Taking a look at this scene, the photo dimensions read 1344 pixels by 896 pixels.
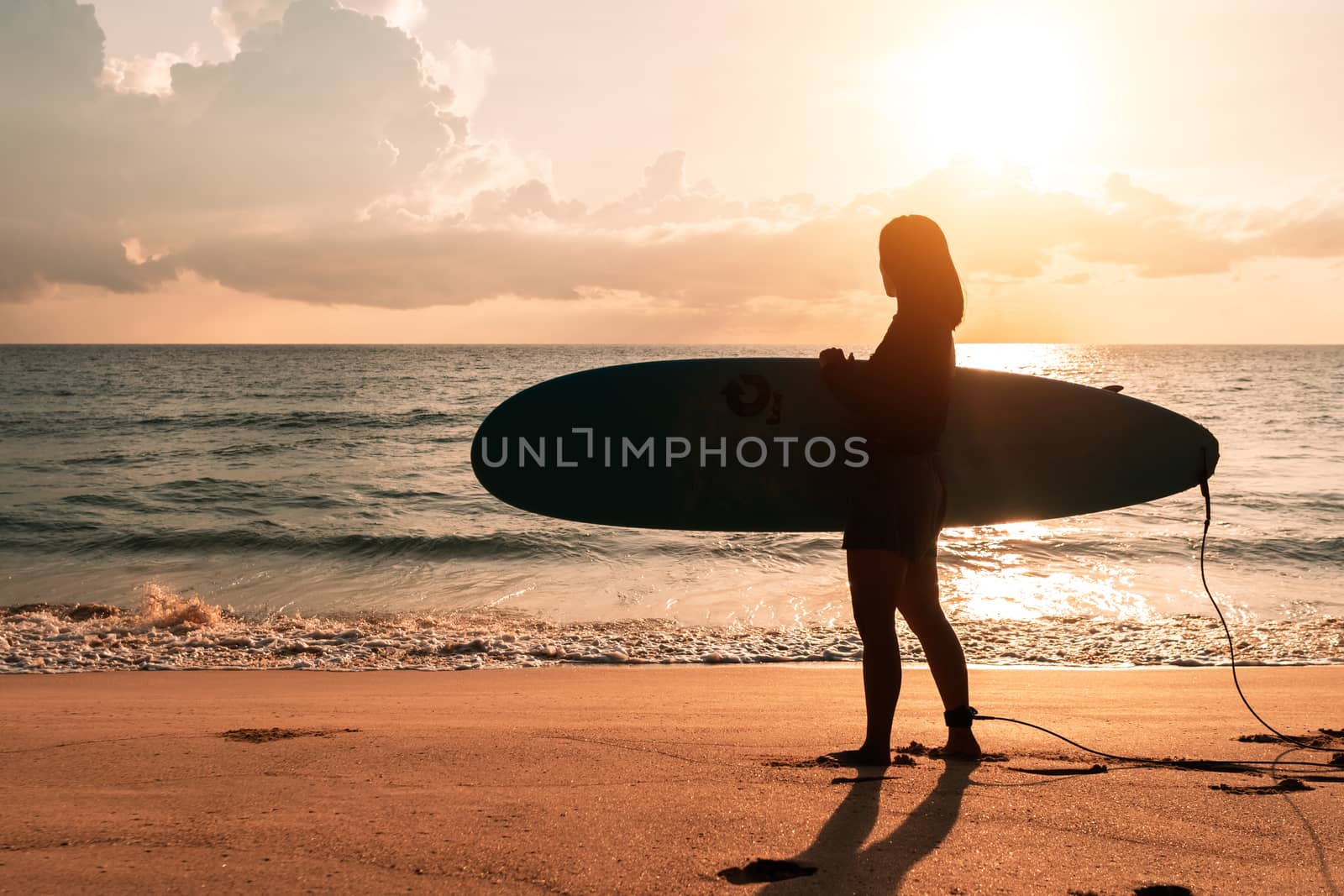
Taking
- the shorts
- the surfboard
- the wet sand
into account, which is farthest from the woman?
the surfboard

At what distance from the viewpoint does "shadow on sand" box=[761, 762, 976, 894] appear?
170 cm

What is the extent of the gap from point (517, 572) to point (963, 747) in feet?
20.5

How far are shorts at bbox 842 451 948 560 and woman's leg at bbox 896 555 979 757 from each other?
0.08m

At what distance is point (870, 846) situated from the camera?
1888mm

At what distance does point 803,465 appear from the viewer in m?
3.61

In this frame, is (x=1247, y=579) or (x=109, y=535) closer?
(x=1247, y=579)

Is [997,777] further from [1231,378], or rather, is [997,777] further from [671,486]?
[1231,378]

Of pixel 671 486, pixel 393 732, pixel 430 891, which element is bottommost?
pixel 393 732

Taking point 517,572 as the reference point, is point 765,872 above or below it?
above

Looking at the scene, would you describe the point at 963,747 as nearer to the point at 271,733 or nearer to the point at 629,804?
the point at 629,804

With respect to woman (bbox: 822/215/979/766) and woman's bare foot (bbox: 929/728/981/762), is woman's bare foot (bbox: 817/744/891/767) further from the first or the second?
woman's bare foot (bbox: 929/728/981/762)

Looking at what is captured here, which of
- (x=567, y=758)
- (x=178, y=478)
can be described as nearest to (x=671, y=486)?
(x=567, y=758)

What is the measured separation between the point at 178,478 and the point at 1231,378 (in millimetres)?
43024

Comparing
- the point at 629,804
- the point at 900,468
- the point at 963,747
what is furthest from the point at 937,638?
the point at 629,804
